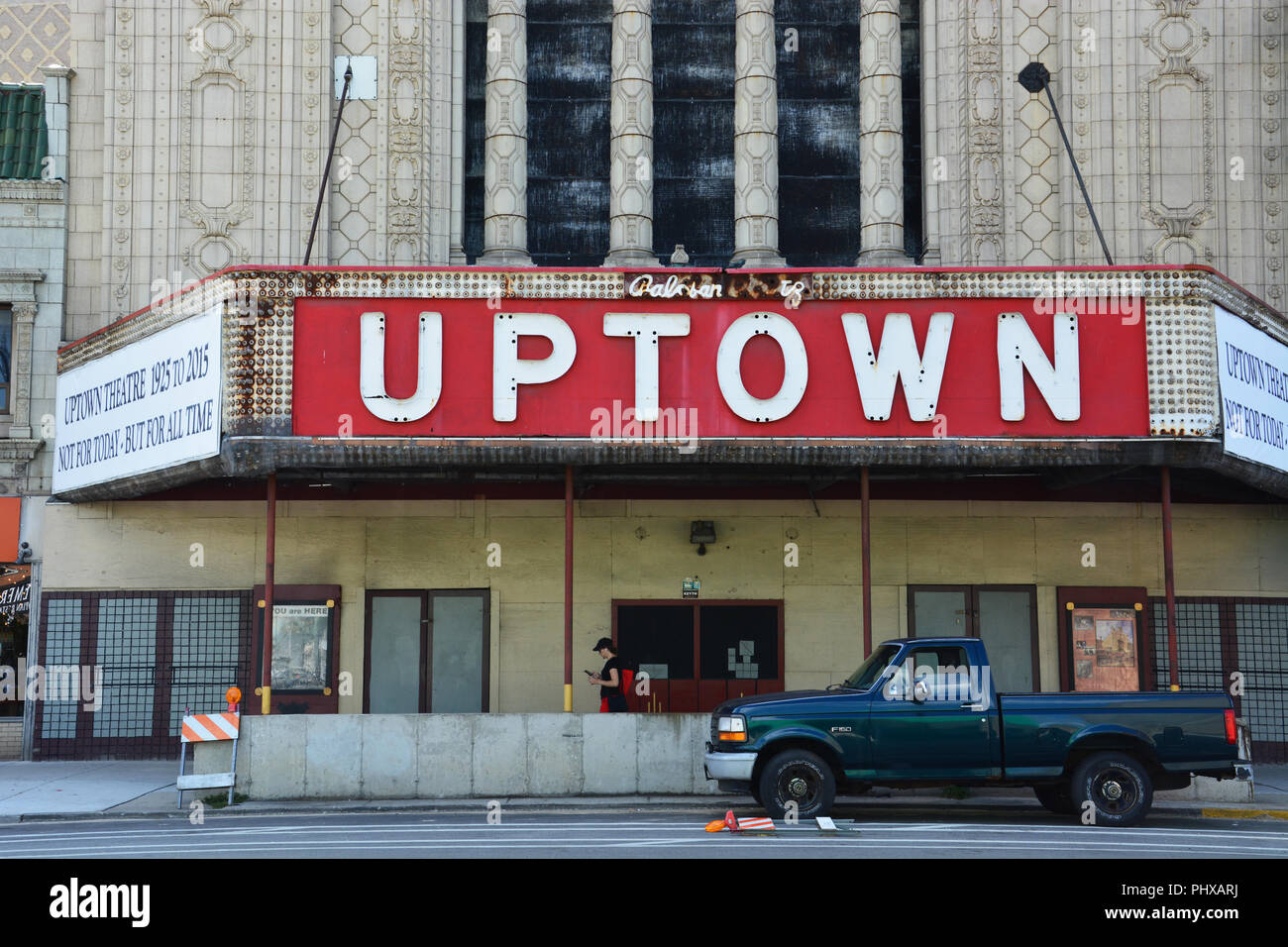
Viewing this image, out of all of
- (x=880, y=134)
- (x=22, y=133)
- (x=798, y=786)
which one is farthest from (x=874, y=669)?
(x=22, y=133)

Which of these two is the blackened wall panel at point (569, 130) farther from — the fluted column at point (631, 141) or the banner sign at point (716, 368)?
the banner sign at point (716, 368)

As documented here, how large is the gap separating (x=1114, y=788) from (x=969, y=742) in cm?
155

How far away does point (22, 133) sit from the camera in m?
22.8

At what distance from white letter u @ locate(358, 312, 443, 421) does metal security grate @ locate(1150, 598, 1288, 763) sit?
11840 millimetres

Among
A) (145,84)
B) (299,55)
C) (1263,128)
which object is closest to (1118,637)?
(1263,128)

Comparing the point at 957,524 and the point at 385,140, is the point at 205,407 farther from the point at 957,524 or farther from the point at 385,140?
the point at 957,524

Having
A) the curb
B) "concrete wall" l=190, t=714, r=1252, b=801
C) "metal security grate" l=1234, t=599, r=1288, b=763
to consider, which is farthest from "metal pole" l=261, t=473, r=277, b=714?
"metal security grate" l=1234, t=599, r=1288, b=763

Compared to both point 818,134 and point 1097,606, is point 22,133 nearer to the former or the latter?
point 818,134

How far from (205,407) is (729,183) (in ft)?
32.7

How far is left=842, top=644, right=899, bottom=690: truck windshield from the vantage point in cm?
1452

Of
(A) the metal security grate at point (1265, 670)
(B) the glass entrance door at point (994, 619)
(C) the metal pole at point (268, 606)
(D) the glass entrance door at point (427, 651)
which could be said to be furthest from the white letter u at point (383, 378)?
(A) the metal security grate at point (1265, 670)

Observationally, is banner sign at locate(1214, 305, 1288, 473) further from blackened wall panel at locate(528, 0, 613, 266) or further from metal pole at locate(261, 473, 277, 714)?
metal pole at locate(261, 473, 277, 714)

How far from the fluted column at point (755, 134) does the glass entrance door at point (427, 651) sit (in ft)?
23.9

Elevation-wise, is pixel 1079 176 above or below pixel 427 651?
above
